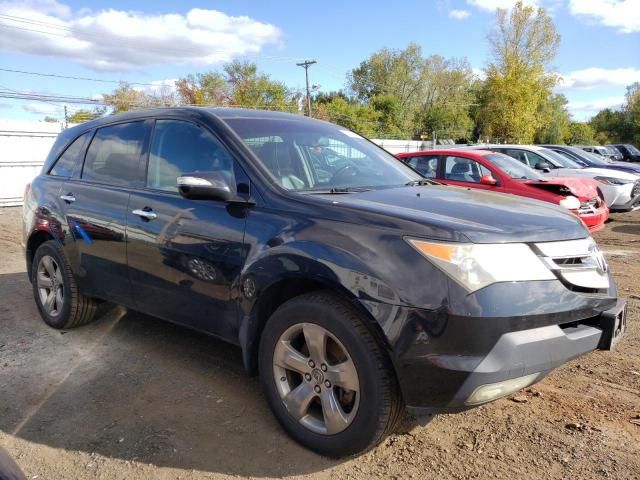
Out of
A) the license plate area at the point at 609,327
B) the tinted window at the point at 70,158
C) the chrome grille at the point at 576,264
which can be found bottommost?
the license plate area at the point at 609,327

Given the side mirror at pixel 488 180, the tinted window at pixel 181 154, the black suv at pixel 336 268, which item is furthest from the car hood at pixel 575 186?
the tinted window at pixel 181 154

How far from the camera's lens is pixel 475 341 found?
2.28 m

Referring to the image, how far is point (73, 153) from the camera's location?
4598mm

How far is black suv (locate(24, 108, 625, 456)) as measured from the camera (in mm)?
2334

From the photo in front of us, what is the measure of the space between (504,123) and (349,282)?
43717 millimetres

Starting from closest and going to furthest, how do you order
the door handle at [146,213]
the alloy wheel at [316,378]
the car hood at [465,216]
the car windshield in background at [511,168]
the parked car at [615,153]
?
1. the car hood at [465,216]
2. the alloy wheel at [316,378]
3. the door handle at [146,213]
4. the car windshield in background at [511,168]
5. the parked car at [615,153]

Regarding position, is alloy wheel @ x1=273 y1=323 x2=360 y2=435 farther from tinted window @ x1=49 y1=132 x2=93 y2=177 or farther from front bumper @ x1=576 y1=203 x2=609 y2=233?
front bumper @ x1=576 y1=203 x2=609 y2=233

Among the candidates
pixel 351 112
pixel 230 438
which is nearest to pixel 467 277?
pixel 230 438

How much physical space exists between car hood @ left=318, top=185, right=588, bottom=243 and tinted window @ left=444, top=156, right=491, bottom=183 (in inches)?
231

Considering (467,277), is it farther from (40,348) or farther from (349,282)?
(40,348)

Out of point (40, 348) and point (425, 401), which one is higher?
point (425, 401)

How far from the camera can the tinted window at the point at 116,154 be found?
392cm

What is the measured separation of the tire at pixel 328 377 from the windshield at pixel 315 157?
803mm

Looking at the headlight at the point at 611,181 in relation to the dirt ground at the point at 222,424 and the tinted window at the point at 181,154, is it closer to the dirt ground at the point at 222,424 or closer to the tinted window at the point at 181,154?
the dirt ground at the point at 222,424
